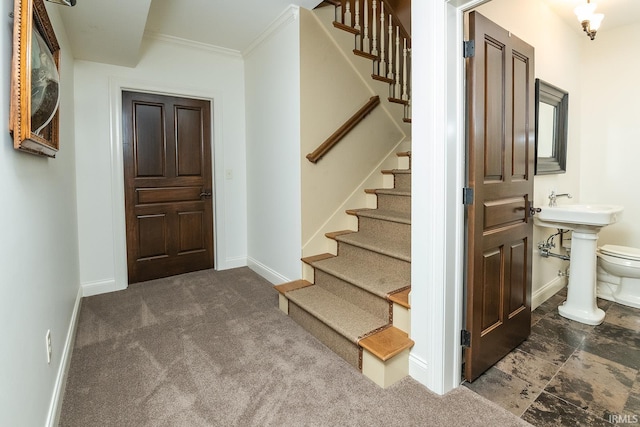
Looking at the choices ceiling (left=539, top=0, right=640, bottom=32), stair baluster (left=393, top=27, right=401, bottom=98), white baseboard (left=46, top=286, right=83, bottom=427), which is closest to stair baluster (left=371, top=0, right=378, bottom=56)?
stair baluster (left=393, top=27, right=401, bottom=98)

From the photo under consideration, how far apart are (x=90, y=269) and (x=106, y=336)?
3.61 feet

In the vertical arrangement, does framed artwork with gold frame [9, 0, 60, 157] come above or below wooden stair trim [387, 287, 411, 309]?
above

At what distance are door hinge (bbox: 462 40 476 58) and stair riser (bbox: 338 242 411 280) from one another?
4.10ft

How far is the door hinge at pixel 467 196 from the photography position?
1667 mm

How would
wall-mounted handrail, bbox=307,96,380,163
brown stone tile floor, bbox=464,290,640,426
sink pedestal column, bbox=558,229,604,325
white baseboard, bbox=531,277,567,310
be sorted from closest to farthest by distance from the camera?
brown stone tile floor, bbox=464,290,640,426
sink pedestal column, bbox=558,229,604,325
white baseboard, bbox=531,277,567,310
wall-mounted handrail, bbox=307,96,380,163

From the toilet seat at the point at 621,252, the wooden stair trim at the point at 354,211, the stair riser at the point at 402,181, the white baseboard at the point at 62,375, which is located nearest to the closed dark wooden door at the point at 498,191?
the stair riser at the point at 402,181

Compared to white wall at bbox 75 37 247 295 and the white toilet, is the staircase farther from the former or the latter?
the white toilet

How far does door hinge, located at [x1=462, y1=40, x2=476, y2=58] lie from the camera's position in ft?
5.32

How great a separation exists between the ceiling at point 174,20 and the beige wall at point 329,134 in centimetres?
41

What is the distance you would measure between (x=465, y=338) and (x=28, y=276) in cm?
199

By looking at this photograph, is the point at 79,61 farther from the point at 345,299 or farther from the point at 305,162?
the point at 345,299

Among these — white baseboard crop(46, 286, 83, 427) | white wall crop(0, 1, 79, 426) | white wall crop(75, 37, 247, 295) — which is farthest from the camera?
white wall crop(75, 37, 247, 295)

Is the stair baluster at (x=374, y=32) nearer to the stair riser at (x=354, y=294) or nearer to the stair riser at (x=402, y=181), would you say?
the stair riser at (x=402, y=181)

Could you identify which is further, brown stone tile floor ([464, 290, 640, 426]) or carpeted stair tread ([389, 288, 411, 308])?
carpeted stair tread ([389, 288, 411, 308])
